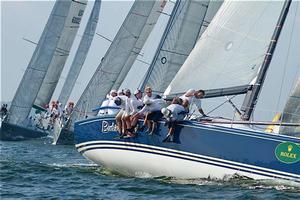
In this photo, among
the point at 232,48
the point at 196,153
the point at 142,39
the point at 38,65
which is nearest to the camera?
the point at 196,153

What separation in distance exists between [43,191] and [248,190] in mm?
3570

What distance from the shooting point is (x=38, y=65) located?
3544 centimetres

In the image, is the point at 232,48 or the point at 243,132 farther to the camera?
the point at 232,48

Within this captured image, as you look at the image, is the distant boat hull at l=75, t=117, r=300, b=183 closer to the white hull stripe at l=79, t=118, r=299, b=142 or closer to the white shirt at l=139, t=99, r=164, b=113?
the white hull stripe at l=79, t=118, r=299, b=142

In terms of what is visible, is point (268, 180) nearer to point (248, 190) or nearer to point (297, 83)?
point (248, 190)

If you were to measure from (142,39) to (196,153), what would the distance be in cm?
1833

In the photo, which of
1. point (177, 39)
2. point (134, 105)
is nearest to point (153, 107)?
point (134, 105)

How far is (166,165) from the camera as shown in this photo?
54.6ft

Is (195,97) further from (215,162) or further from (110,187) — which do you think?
(110,187)

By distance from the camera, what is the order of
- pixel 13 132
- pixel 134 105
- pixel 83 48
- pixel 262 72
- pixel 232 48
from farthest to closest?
pixel 83 48, pixel 13 132, pixel 134 105, pixel 232 48, pixel 262 72

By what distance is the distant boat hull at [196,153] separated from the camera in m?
15.6

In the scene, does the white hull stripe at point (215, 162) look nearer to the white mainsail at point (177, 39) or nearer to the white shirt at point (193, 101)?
the white shirt at point (193, 101)

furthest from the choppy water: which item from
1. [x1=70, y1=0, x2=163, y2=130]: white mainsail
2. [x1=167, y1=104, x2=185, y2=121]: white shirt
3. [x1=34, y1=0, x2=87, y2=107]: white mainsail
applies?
[x1=34, y1=0, x2=87, y2=107]: white mainsail

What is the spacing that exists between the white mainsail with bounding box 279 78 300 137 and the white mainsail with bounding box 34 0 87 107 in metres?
22.4
